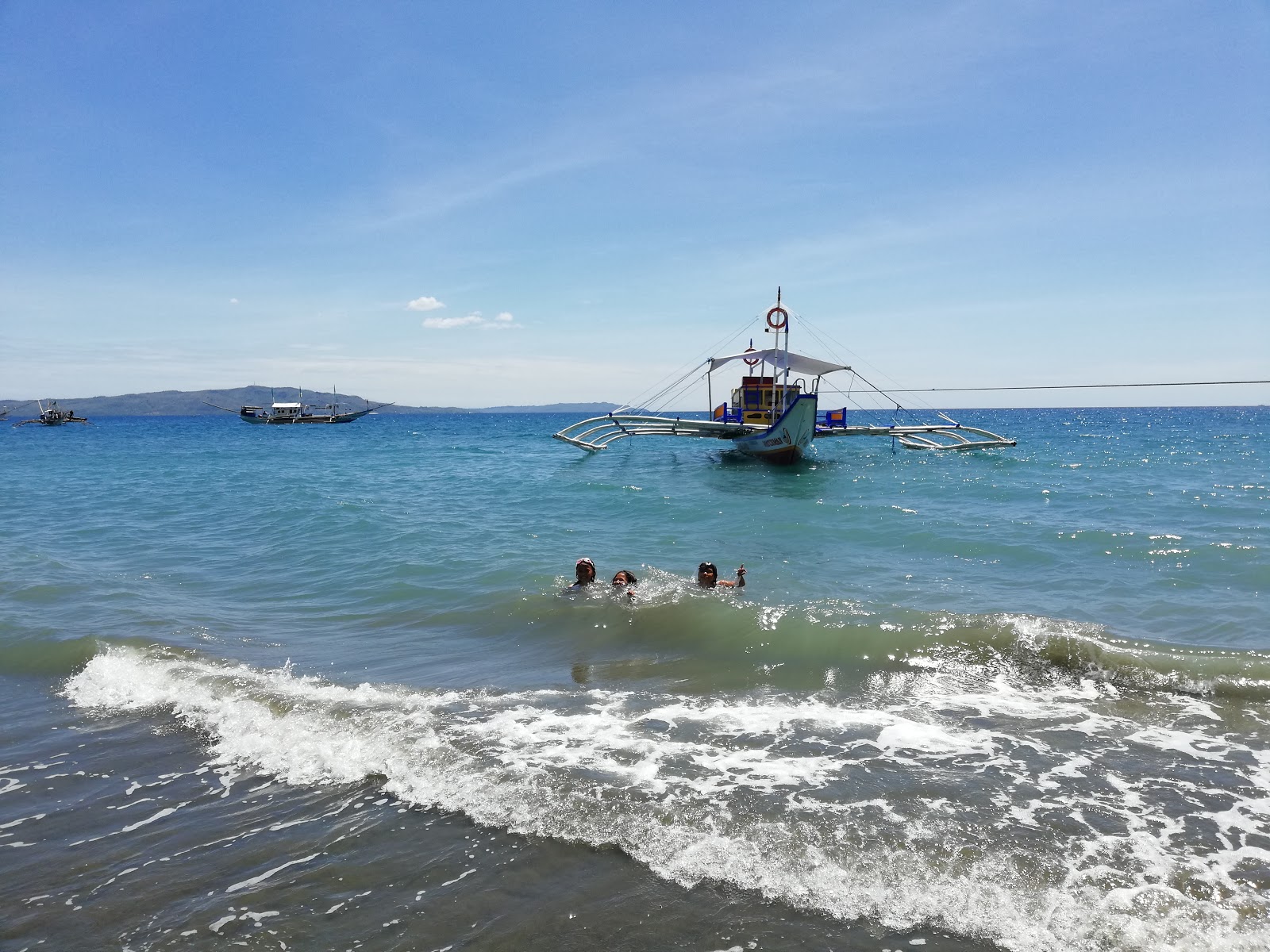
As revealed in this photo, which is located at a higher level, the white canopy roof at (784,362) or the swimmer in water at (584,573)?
the white canopy roof at (784,362)

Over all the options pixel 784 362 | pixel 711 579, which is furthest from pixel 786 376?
pixel 711 579

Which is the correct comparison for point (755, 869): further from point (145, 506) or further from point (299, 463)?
point (299, 463)

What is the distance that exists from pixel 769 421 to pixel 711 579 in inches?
1024

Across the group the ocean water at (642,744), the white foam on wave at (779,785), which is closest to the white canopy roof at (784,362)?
the ocean water at (642,744)

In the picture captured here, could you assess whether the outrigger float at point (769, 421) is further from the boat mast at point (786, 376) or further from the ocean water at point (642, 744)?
the ocean water at point (642, 744)

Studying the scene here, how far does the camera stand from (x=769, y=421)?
37531 mm

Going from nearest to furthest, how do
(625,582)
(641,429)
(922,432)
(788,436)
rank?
1. (625,582)
2. (788,436)
3. (641,429)
4. (922,432)

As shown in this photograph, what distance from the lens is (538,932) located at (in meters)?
4.41

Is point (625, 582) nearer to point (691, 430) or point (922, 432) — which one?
point (691, 430)

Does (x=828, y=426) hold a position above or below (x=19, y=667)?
above

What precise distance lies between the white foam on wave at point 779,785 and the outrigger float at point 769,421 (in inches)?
1012

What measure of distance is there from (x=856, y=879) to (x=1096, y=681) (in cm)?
560

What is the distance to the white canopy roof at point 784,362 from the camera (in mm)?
34844

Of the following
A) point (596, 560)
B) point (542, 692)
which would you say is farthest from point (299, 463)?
point (542, 692)
